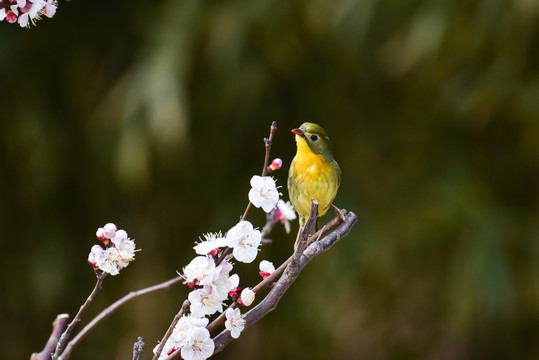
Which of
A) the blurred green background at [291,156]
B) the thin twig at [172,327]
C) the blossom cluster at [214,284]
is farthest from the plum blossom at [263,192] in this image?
the blurred green background at [291,156]

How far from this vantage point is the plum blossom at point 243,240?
1.84 feet

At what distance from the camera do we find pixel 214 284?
0.56 meters

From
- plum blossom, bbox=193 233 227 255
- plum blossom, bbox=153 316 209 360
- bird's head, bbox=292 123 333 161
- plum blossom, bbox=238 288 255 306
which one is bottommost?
plum blossom, bbox=238 288 255 306

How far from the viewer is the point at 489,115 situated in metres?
2.39

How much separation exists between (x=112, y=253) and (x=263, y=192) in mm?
146

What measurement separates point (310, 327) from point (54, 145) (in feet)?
4.15

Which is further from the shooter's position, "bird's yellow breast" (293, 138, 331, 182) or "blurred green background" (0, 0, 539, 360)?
"blurred green background" (0, 0, 539, 360)

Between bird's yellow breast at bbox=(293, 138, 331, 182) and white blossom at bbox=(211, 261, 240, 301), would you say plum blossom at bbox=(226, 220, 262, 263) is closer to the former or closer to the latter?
white blossom at bbox=(211, 261, 240, 301)

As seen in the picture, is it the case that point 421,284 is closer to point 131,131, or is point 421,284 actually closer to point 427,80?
point 427,80

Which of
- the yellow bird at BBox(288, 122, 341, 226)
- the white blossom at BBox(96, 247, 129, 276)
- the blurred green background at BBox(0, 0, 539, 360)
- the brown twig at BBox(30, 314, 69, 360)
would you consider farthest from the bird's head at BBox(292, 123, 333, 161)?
the blurred green background at BBox(0, 0, 539, 360)

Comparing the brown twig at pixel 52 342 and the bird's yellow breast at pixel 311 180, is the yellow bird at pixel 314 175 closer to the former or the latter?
the bird's yellow breast at pixel 311 180

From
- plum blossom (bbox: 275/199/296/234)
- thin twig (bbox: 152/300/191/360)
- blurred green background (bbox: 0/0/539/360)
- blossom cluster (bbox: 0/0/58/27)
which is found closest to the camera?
thin twig (bbox: 152/300/191/360)

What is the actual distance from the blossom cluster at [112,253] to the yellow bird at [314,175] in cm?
20

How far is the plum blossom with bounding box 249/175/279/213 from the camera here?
579 mm
